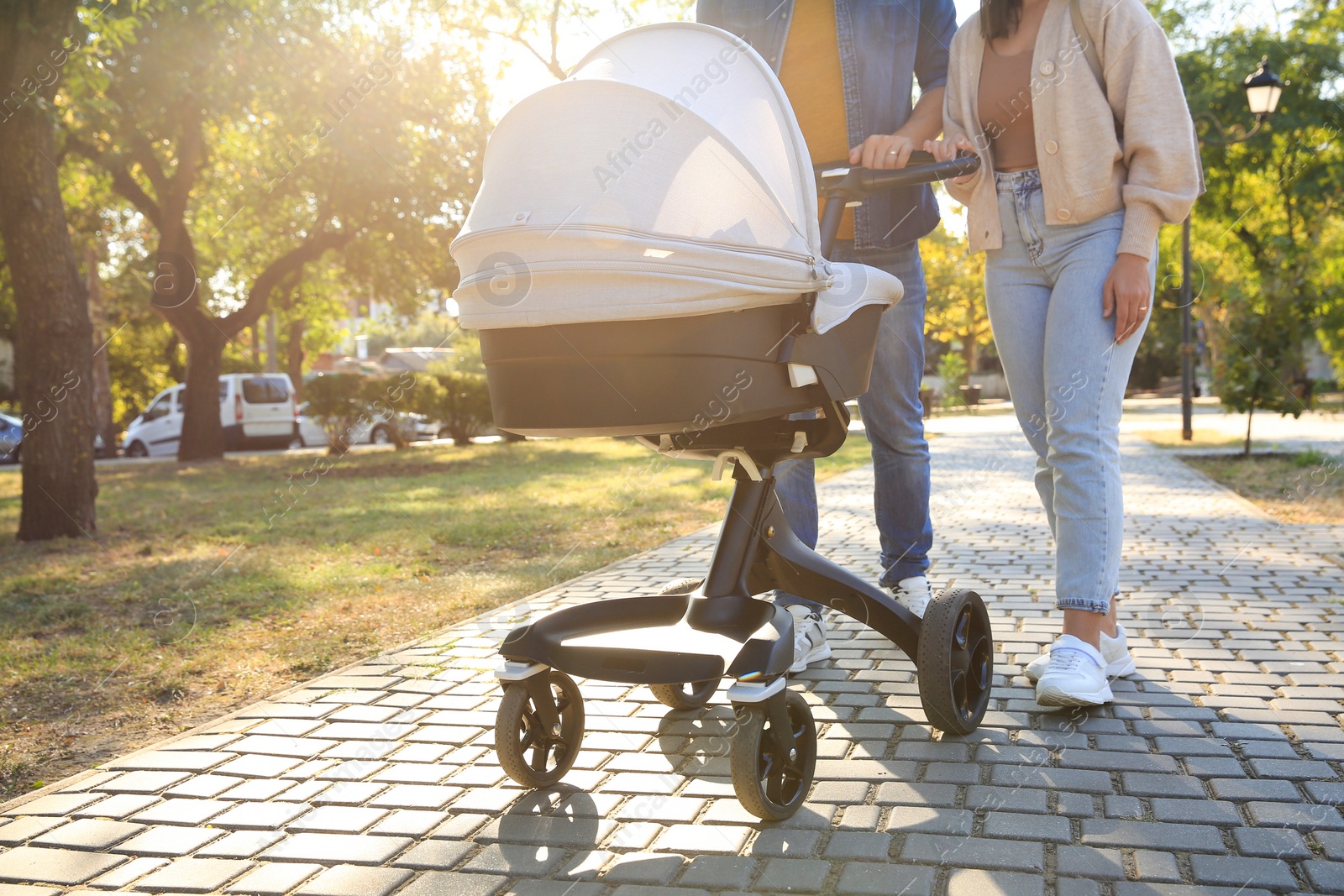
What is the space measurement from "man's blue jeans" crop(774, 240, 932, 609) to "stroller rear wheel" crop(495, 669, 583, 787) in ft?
3.75

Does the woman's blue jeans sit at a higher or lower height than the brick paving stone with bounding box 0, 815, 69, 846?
higher

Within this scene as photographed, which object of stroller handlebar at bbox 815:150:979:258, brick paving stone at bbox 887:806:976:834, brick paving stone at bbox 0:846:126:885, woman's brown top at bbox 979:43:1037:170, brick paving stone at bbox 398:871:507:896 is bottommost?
brick paving stone at bbox 0:846:126:885

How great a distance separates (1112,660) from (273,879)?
2675 mm

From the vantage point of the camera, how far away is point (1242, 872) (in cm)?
216

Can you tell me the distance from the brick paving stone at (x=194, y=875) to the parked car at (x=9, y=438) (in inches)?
1261

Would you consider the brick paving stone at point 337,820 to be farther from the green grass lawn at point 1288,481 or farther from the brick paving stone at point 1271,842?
the green grass lawn at point 1288,481

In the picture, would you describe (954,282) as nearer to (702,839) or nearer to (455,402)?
(455,402)

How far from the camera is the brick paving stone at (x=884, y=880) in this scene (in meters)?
2.14

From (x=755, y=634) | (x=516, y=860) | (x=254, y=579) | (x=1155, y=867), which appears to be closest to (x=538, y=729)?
(x=516, y=860)

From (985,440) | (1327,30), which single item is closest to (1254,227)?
(1327,30)

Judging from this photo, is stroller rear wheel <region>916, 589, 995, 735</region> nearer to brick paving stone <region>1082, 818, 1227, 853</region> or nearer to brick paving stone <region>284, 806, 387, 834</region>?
brick paving stone <region>1082, 818, 1227, 853</region>

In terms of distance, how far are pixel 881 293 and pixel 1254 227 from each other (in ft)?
105

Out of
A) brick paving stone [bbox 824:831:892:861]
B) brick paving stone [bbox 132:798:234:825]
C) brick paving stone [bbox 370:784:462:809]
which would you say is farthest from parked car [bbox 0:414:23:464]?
brick paving stone [bbox 824:831:892:861]

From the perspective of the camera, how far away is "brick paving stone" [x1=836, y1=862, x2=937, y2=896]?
7.02ft
